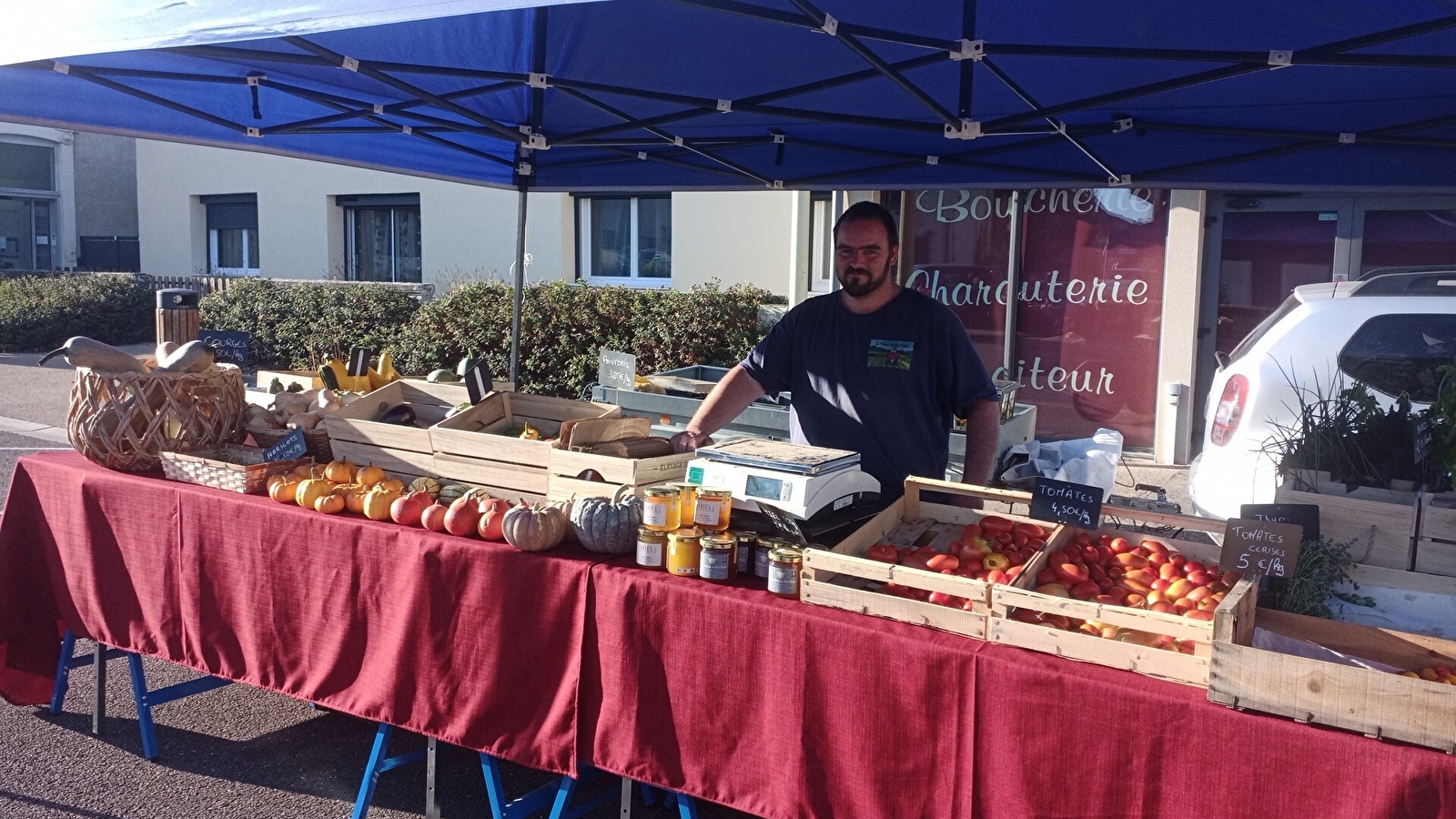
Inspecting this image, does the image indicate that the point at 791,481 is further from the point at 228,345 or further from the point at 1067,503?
the point at 228,345

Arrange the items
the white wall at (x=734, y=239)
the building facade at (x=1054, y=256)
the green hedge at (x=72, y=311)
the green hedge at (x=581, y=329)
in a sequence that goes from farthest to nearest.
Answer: the green hedge at (x=72, y=311) → the white wall at (x=734, y=239) → the green hedge at (x=581, y=329) → the building facade at (x=1054, y=256)

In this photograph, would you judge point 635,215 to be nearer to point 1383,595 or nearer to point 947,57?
point 947,57

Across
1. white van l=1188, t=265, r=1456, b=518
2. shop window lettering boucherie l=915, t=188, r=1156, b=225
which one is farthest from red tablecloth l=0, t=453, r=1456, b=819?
shop window lettering boucherie l=915, t=188, r=1156, b=225

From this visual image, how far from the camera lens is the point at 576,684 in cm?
294

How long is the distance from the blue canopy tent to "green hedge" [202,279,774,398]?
16.8ft

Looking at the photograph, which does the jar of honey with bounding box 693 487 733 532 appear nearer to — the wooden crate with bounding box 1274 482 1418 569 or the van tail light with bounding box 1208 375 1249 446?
the wooden crate with bounding box 1274 482 1418 569

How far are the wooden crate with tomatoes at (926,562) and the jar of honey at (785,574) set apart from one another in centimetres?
6

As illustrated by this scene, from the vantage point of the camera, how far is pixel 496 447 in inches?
138

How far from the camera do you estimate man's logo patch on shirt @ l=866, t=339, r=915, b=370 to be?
379 centimetres

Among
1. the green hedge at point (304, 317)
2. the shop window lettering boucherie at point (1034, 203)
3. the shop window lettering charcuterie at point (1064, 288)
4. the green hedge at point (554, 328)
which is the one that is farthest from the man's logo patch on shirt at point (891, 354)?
the green hedge at point (304, 317)

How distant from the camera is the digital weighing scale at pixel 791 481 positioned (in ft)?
9.50

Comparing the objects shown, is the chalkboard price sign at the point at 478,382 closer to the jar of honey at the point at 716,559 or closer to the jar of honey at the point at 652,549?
the jar of honey at the point at 652,549

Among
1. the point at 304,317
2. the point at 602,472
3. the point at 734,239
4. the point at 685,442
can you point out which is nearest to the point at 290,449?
the point at 602,472

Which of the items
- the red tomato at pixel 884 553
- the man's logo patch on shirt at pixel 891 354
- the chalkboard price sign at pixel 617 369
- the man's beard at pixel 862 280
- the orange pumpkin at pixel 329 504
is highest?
the man's beard at pixel 862 280
